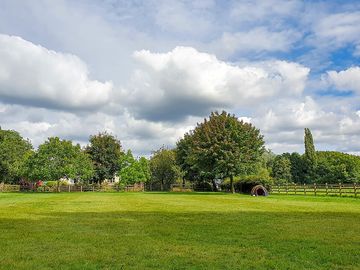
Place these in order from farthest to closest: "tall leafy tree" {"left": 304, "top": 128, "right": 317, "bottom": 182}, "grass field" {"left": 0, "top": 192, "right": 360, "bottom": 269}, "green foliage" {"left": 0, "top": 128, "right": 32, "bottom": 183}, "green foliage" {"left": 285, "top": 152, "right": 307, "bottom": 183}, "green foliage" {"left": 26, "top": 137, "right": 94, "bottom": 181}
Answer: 1. "green foliage" {"left": 285, "top": 152, "right": 307, "bottom": 183}
2. "tall leafy tree" {"left": 304, "top": 128, "right": 317, "bottom": 182}
3. "green foliage" {"left": 0, "top": 128, "right": 32, "bottom": 183}
4. "green foliage" {"left": 26, "top": 137, "right": 94, "bottom": 181}
5. "grass field" {"left": 0, "top": 192, "right": 360, "bottom": 269}

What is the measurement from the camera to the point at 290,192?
5281 cm

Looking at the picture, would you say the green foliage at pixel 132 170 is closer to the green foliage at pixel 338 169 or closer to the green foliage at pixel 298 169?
the green foliage at pixel 338 169

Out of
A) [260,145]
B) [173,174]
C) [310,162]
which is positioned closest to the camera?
[260,145]

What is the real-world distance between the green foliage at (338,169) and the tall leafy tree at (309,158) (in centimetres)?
169

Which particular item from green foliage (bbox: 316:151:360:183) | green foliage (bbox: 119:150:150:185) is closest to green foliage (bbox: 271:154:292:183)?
green foliage (bbox: 316:151:360:183)

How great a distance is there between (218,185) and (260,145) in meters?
24.0

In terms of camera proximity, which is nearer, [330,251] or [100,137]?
[330,251]

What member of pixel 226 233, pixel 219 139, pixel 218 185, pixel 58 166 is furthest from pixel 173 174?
pixel 226 233

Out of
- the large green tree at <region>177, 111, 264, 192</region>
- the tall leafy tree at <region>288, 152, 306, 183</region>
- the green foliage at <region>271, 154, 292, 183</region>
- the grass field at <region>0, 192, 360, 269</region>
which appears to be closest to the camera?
the grass field at <region>0, 192, 360, 269</region>

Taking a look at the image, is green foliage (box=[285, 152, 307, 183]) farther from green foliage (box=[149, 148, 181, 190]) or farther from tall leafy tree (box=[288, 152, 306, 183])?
green foliage (box=[149, 148, 181, 190])

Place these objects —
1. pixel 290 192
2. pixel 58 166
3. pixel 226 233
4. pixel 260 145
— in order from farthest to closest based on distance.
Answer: pixel 58 166 < pixel 260 145 < pixel 290 192 < pixel 226 233

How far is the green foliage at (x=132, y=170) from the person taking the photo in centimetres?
8181

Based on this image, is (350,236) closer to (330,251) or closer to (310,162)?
(330,251)

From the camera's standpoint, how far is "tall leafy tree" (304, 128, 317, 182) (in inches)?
4368
